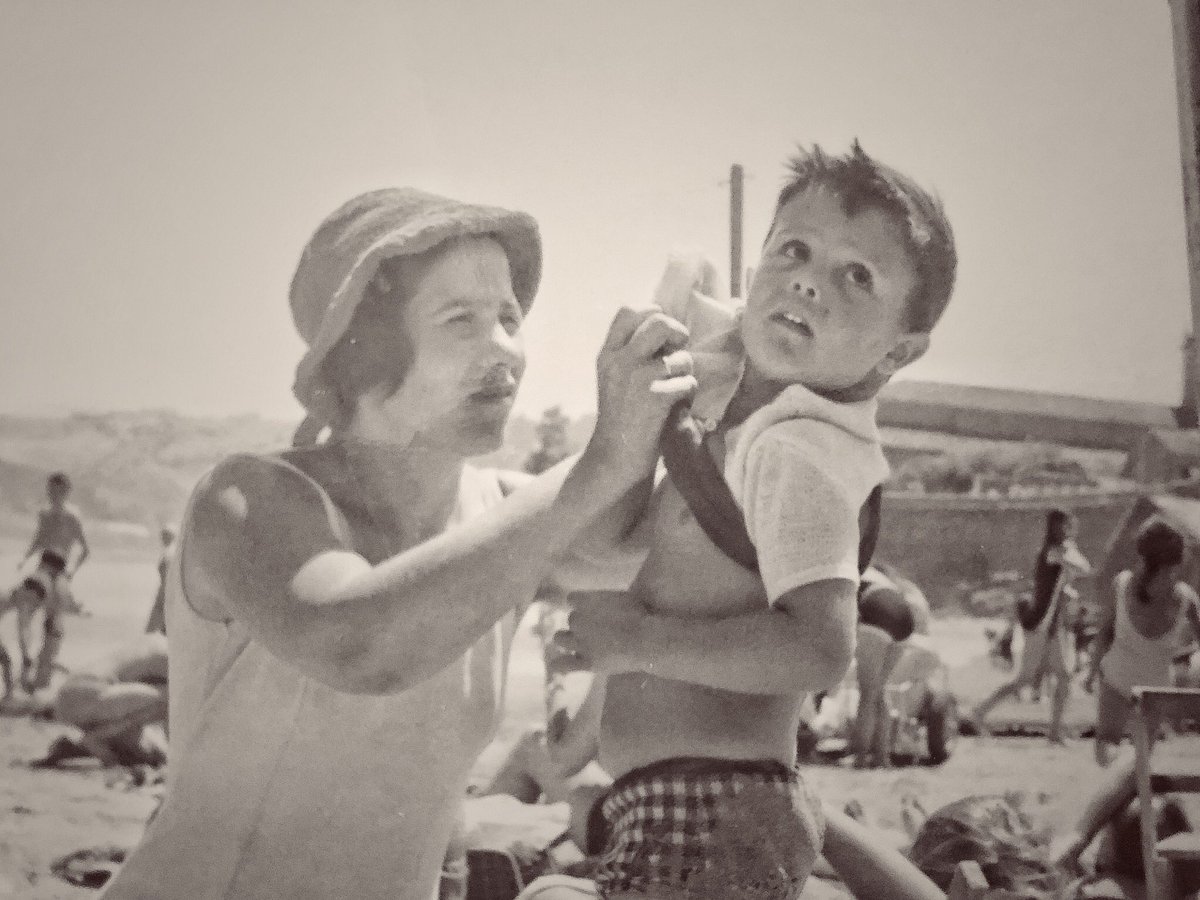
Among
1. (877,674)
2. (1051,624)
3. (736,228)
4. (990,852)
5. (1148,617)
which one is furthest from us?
(1051,624)

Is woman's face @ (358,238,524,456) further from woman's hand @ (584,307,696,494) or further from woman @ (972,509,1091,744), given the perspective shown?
woman @ (972,509,1091,744)

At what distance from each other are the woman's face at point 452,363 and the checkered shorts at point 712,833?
35cm

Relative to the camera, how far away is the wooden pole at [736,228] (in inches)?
53.4

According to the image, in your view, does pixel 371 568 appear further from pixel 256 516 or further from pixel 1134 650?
pixel 1134 650

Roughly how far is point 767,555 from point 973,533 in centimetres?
244

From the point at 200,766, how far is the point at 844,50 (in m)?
1.40

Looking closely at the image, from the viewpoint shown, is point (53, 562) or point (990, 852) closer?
point (53, 562)

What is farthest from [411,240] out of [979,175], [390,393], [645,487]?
[979,175]

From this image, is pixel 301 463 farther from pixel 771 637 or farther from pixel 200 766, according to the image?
pixel 771 637

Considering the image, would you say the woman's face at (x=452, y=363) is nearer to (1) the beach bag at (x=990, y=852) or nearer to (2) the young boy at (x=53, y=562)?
(2) the young boy at (x=53, y=562)

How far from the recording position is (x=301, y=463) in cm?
111

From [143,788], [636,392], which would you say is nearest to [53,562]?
[143,788]

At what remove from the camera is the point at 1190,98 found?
2041 mm

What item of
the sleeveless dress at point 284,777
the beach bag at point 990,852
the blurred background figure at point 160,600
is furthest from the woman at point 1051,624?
the sleeveless dress at point 284,777
